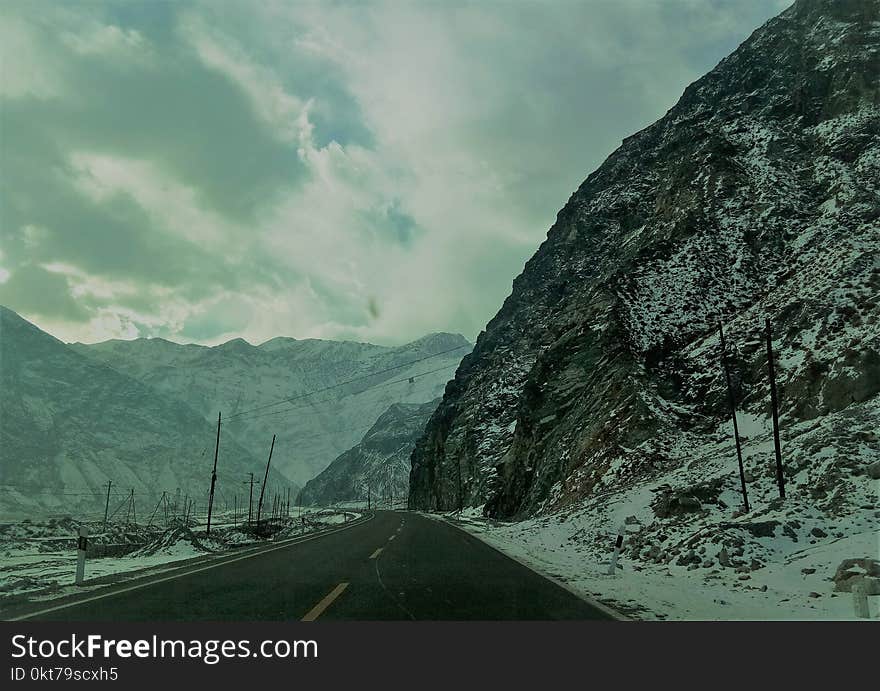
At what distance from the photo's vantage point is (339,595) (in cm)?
876

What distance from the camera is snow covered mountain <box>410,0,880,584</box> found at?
19531mm

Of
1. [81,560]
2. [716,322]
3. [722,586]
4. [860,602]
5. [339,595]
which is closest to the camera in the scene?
[860,602]

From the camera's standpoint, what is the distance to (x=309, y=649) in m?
5.57

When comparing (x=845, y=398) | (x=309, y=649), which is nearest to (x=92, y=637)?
(x=309, y=649)

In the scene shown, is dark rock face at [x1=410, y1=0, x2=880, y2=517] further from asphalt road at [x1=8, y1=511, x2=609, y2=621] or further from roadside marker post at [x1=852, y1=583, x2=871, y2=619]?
asphalt road at [x1=8, y1=511, x2=609, y2=621]

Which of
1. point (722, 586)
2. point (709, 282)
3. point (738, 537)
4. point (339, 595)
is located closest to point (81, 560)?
point (339, 595)

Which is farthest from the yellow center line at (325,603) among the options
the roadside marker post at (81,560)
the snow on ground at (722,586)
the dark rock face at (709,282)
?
the dark rock face at (709,282)

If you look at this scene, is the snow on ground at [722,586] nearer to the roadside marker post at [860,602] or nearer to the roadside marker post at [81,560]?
the roadside marker post at [860,602]

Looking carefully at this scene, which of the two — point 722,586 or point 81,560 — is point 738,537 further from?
point 81,560

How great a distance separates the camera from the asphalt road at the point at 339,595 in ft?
23.8

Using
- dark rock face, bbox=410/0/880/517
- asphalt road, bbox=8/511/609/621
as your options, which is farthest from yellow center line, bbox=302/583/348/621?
dark rock face, bbox=410/0/880/517

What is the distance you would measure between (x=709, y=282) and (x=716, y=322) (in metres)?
4.36

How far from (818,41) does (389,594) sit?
71.2m

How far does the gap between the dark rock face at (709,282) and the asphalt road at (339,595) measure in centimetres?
1128
